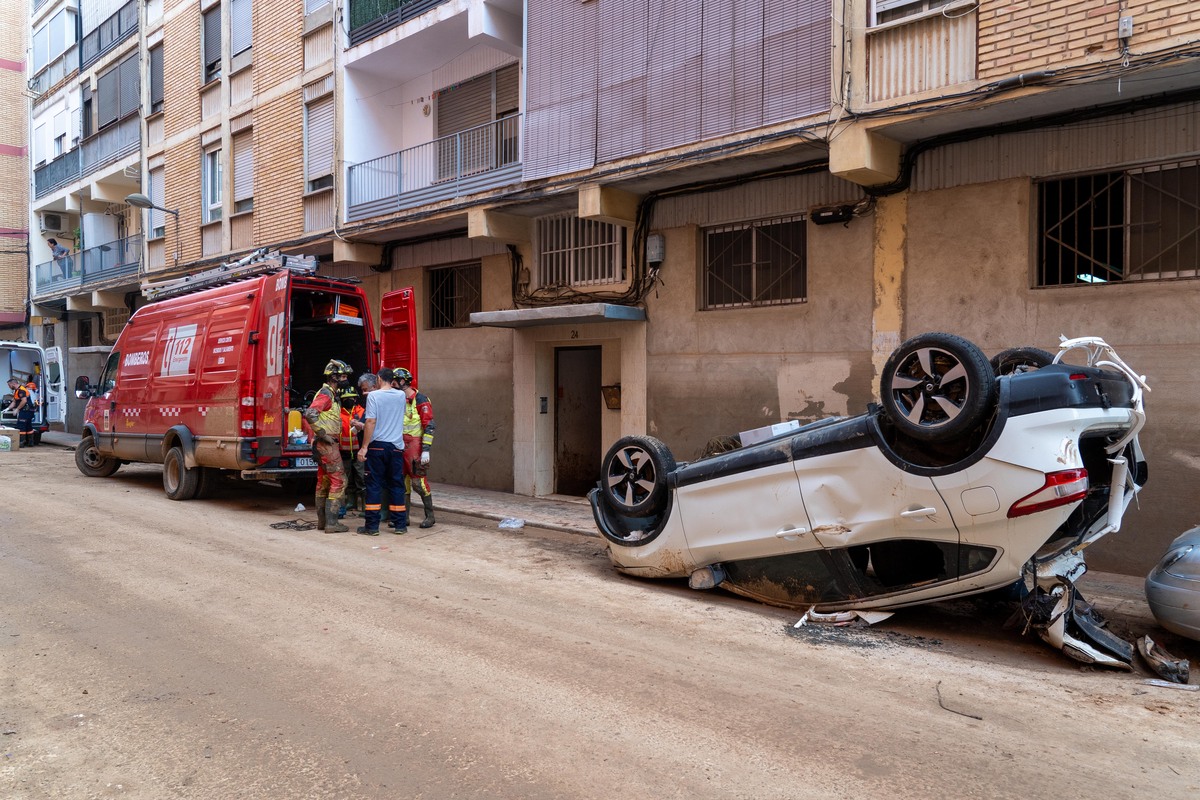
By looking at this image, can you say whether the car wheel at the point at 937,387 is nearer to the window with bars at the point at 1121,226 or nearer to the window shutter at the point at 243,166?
the window with bars at the point at 1121,226

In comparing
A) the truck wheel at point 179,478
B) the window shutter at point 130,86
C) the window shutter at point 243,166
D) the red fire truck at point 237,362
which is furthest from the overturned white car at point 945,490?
the window shutter at point 130,86

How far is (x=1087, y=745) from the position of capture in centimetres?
365

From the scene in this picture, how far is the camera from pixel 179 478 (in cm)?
1096

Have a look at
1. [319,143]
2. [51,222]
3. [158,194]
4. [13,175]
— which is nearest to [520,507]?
[319,143]

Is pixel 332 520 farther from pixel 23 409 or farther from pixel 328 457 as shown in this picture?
pixel 23 409

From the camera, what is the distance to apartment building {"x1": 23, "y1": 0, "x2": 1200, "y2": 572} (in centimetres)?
714

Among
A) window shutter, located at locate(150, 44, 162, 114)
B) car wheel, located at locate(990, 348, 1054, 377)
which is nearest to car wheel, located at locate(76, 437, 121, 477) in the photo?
window shutter, located at locate(150, 44, 162, 114)

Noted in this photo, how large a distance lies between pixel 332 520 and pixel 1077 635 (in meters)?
6.95

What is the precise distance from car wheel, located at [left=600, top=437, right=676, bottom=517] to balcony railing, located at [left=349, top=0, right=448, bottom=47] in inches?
363

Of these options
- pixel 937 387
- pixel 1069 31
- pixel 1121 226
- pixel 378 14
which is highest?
pixel 378 14

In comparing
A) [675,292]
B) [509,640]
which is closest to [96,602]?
[509,640]

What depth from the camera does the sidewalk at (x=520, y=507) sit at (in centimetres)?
980

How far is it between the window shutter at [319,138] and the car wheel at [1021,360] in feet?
41.8

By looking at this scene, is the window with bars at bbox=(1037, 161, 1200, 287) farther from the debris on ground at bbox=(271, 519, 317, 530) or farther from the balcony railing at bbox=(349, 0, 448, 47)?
the balcony railing at bbox=(349, 0, 448, 47)
